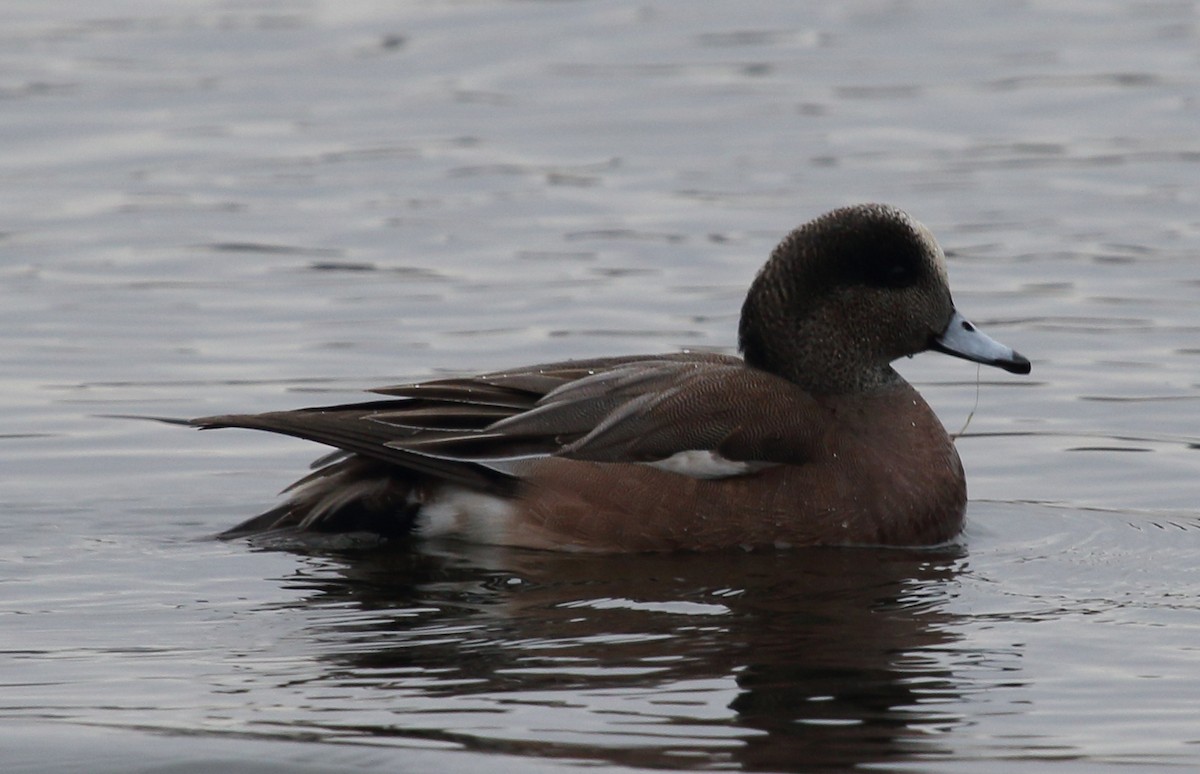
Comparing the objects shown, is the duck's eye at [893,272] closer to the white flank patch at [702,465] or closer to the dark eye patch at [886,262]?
the dark eye patch at [886,262]

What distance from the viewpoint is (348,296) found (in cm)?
1140

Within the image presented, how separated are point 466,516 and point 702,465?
795 mm

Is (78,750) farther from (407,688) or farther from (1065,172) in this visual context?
(1065,172)

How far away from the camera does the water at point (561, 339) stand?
582 cm

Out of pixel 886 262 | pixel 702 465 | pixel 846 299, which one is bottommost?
pixel 702 465

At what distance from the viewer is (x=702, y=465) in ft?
24.4

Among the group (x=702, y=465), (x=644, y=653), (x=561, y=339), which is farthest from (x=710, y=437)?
(x=561, y=339)

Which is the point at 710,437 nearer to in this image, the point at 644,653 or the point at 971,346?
the point at 971,346

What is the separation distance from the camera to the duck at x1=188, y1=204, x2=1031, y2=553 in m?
7.46

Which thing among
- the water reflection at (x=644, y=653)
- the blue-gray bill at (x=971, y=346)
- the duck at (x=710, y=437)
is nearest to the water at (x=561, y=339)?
the water reflection at (x=644, y=653)

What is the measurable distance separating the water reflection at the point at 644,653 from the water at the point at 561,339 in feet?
0.06

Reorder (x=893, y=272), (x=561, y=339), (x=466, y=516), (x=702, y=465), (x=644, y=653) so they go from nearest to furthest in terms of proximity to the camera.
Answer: (x=644, y=653)
(x=702, y=465)
(x=466, y=516)
(x=893, y=272)
(x=561, y=339)

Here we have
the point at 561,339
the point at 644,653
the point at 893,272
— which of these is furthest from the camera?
the point at 561,339

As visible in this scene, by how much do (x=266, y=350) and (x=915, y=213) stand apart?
394 centimetres
